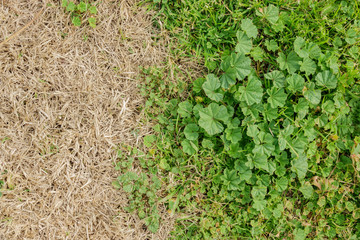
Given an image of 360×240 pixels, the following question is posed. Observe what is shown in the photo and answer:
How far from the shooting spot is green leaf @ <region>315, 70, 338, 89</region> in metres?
2.75

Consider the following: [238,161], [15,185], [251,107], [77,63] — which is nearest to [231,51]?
[251,107]

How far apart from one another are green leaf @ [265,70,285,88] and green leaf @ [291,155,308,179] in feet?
2.29

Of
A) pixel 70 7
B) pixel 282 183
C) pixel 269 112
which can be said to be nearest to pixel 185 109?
pixel 269 112

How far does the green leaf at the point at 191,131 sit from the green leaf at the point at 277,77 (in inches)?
32.0

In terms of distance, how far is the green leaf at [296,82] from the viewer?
2.73 metres

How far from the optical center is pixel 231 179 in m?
2.80

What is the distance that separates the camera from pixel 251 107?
2.75 meters

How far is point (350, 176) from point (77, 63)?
2866 mm

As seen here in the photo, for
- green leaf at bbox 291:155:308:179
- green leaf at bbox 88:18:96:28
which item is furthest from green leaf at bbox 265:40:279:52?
green leaf at bbox 88:18:96:28

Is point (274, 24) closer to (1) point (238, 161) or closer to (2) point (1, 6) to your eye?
(1) point (238, 161)

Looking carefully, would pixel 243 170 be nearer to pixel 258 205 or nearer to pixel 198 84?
pixel 258 205

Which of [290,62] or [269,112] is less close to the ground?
[290,62]

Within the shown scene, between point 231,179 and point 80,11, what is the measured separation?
2134 millimetres

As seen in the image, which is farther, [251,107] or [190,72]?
[190,72]
